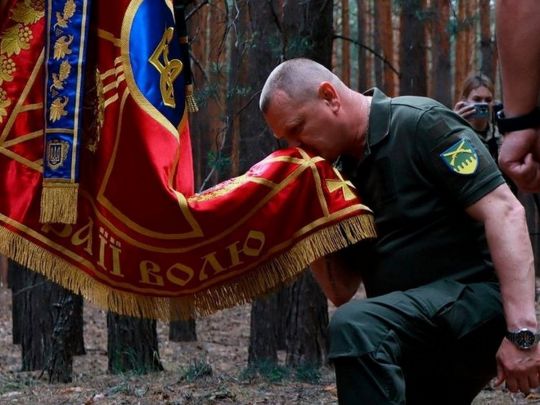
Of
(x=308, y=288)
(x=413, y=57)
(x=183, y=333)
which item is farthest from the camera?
(x=413, y=57)

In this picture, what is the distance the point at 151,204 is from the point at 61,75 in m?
0.77

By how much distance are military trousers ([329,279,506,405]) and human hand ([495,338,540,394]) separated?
0.88 ft

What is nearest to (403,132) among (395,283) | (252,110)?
(395,283)

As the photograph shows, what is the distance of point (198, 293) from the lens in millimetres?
4039

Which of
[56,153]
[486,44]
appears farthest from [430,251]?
[486,44]

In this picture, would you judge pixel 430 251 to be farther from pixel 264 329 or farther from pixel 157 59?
pixel 264 329

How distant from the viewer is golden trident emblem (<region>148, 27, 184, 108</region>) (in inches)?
164

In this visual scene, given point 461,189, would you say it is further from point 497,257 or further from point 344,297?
point 344,297

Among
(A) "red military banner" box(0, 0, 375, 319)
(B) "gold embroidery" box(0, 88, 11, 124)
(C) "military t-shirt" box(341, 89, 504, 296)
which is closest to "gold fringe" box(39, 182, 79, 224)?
(A) "red military banner" box(0, 0, 375, 319)

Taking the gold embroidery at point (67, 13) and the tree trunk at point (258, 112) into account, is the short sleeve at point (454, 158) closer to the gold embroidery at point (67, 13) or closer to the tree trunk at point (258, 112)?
the gold embroidery at point (67, 13)

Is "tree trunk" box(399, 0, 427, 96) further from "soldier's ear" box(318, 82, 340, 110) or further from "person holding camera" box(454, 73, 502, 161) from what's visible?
"soldier's ear" box(318, 82, 340, 110)

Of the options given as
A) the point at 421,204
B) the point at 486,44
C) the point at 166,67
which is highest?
the point at 486,44


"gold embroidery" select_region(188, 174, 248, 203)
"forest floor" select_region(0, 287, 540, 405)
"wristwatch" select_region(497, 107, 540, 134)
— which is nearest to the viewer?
"wristwatch" select_region(497, 107, 540, 134)

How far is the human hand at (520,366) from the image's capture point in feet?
10.9
